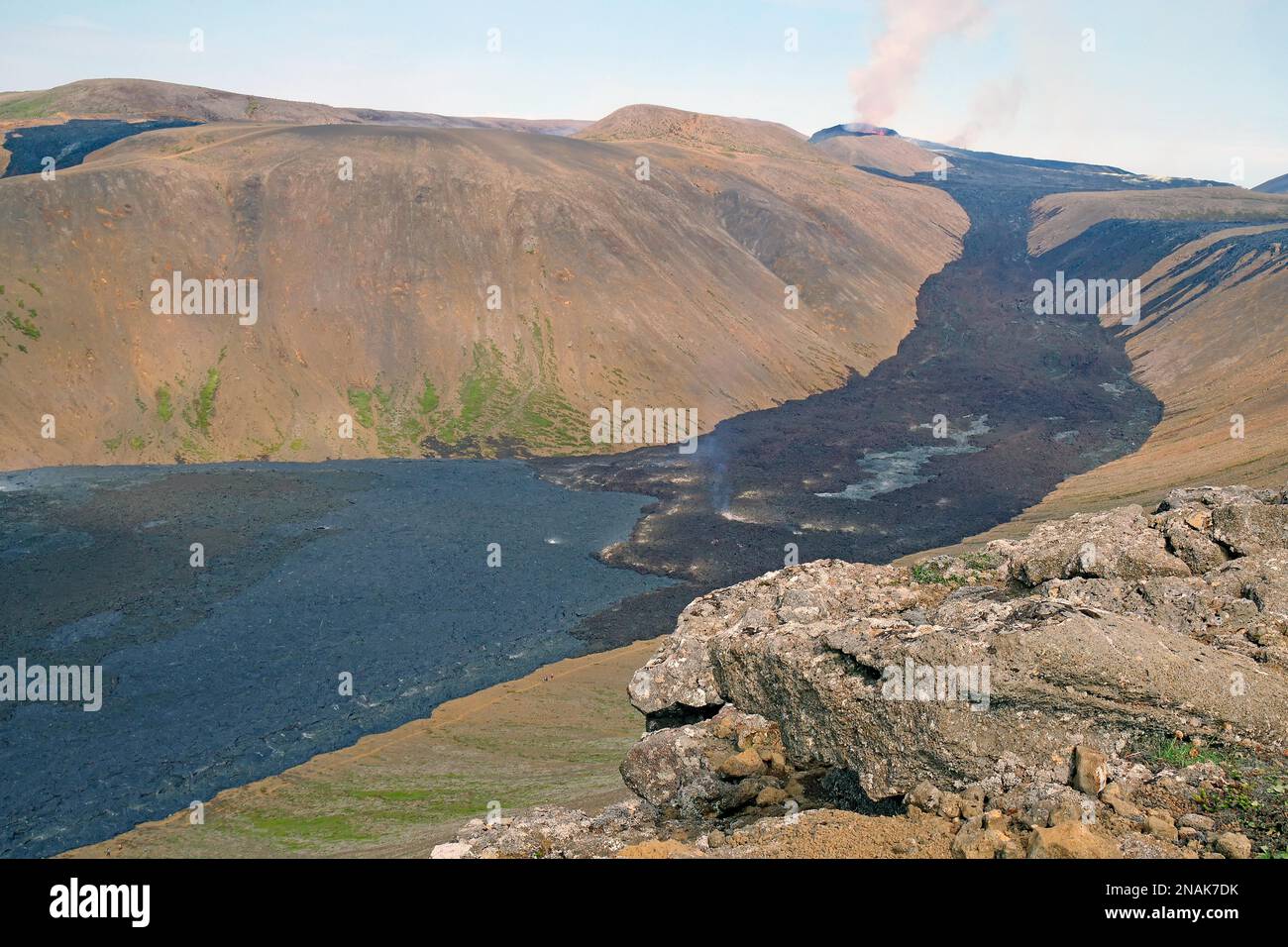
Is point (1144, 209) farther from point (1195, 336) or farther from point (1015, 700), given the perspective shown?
point (1015, 700)

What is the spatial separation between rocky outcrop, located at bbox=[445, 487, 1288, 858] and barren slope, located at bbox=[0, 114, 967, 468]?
5459 cm

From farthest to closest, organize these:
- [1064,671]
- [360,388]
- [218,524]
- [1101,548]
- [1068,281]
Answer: [1068,281] → [360,388] → [218,524] → [1101,548] → [1064,671]

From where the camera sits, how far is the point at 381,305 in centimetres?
7844

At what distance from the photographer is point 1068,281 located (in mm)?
132500

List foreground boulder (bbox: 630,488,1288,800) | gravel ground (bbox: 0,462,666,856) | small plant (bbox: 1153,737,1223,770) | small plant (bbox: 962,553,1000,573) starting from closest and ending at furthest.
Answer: small plant (bbox: 1153,737,1223,770), foreground boulder (bbox: 630,488,1288,800), small plant (bbox: 962,553,1000,573), gravel ground (bbox: 0,462,666,856)

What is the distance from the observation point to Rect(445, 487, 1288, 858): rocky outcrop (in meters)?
10.2

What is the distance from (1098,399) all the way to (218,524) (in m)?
70.8

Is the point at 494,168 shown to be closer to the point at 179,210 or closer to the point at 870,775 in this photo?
the point at 179,210

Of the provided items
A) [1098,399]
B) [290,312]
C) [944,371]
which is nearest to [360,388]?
[290,312]

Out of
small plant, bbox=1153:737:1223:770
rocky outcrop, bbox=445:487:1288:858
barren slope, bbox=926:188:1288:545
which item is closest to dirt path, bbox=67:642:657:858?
rocky outcrop, bbox=445:487:1288:858

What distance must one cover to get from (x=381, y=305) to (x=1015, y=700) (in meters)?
74.1

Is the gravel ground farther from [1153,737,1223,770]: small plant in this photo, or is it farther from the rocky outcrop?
[1153,737,1223,770]: small plant

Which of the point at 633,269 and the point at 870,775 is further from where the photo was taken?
the point at 633,269

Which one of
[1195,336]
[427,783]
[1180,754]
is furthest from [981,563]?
[1195,336]
